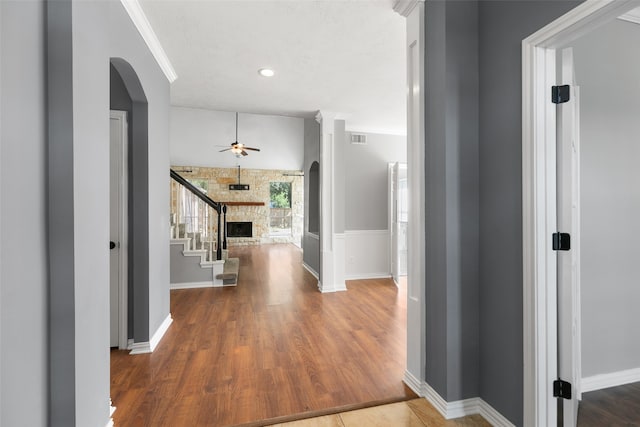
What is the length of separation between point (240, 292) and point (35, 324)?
3.49 m

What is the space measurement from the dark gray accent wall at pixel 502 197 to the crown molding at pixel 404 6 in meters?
0.46

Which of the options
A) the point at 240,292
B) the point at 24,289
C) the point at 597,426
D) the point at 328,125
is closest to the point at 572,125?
the point at 597,426

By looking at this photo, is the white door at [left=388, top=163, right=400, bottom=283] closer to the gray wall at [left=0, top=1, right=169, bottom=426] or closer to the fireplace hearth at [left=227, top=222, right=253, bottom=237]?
the gray wall at [left=0, top=1, right=169, bottom=426]

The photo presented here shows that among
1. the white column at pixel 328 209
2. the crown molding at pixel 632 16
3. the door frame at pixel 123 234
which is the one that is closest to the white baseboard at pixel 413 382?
the door frame at pixel 123 234

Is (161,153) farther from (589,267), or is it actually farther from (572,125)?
(589,267)

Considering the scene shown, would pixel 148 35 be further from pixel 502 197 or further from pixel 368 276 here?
pixel 368 276

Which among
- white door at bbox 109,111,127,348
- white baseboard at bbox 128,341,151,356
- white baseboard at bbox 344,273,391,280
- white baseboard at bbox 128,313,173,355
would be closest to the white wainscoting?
white baseboard at bbox 344,273,391,280

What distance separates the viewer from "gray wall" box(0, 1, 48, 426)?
3.60 ft

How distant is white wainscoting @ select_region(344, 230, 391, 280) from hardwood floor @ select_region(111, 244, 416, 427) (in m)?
1.23

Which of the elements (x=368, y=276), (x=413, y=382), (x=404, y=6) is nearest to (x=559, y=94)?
(x=404, y=6)

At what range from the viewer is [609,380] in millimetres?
2131

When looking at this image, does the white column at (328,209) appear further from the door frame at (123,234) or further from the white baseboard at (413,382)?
the door frame at (123,234)

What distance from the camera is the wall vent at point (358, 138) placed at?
5.67 meters

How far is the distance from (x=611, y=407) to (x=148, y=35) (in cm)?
438
